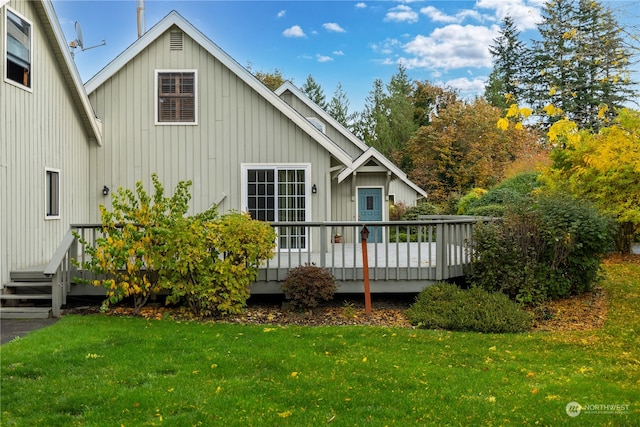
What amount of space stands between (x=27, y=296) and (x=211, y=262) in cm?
323

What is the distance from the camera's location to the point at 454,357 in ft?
19.2

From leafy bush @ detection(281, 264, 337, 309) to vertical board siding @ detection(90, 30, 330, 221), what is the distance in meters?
3.64

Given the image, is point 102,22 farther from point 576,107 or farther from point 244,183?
point 576,107

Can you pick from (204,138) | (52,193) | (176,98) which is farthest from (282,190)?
(52,193)

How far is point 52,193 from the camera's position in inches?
395

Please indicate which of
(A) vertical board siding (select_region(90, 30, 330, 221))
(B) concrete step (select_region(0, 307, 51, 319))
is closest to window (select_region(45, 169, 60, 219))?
(A) vertical board siding (select_region(90, 30, 330, 221))

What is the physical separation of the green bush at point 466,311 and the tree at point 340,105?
1301 inches

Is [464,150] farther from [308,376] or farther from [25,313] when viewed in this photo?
[308,376]

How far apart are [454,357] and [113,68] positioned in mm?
9782

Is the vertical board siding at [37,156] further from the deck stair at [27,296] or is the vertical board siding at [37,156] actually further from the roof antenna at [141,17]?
the roof antenna at [141,17]

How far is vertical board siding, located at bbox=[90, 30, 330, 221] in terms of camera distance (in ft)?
37.4

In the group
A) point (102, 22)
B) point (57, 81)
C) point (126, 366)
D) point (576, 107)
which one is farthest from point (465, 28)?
point (126, 366)

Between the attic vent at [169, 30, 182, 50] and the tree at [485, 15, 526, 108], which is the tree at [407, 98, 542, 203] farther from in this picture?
the attic vent at [169, 30, 182, 50]

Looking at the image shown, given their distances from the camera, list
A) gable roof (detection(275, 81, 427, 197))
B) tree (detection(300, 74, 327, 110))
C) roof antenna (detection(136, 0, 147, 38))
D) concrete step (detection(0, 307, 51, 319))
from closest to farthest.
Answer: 1. concrete step (detection(0, 307, 51, 319))
2. roof antenna (detection(136, 0, 147, 38))
3. gable roof (detection(275, 81, 427, 197))
4. tree (detection(300, 74, 327, 110))
